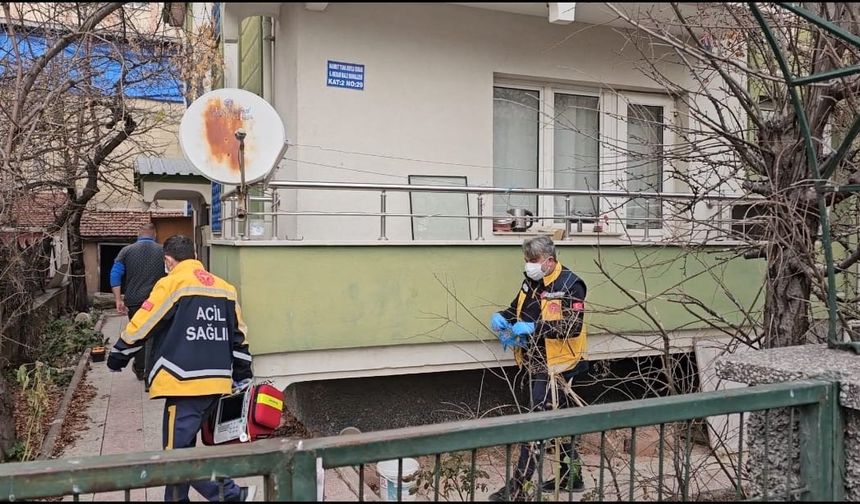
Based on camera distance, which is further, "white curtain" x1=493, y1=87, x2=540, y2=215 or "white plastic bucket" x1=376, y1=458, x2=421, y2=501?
"white curtain" x1=493, y1=87, x2=540, y2=215

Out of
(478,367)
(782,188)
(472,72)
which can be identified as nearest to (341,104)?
(472,72)

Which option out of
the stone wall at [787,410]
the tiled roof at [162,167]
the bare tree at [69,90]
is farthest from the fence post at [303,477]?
the tiled roof at [162,167]

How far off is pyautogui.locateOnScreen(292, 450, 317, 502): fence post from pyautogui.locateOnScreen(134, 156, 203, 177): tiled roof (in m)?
9.20

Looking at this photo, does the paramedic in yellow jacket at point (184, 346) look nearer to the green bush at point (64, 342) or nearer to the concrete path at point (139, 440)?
the concrete path at point (139, 440)

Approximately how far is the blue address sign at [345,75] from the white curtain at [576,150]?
236 centimetres

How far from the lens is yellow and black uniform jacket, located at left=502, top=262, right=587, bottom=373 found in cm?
455

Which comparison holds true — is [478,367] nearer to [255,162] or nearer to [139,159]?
[255,162]

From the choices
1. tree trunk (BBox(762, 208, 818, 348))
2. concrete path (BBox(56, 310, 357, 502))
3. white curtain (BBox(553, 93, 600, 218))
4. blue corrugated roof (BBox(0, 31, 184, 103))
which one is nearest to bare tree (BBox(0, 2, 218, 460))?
blue corrugated roof (BBox(0, 31, 184, 103))

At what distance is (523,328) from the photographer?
4.68 metres

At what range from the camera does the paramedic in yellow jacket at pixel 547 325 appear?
4.55 meters

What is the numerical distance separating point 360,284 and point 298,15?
2709mm

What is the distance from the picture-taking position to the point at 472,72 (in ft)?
22.5

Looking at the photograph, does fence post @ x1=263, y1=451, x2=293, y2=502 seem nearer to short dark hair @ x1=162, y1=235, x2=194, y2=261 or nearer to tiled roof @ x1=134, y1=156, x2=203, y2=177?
short dark hair @ x1=162, y1=235, x2=194, y2=261

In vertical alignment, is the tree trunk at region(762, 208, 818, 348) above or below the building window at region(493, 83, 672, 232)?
below
